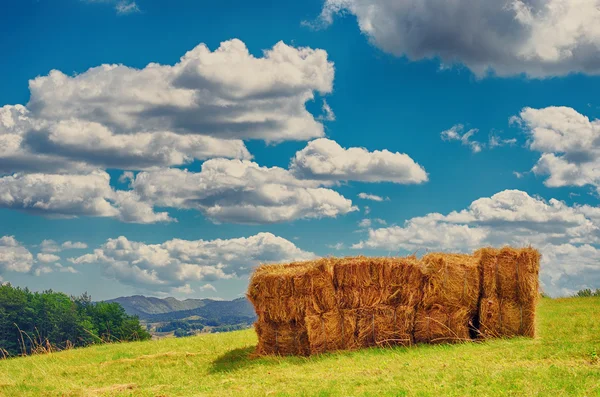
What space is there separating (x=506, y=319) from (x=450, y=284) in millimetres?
2076

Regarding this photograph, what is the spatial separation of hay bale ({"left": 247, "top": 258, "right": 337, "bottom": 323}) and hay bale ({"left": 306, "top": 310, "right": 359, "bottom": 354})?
0.28 m

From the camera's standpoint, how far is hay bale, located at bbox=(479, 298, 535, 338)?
1933 cm

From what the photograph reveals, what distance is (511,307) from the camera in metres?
19.4

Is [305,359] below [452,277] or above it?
below

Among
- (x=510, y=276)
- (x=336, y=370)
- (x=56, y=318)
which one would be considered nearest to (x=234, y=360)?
(x=336, y=370)

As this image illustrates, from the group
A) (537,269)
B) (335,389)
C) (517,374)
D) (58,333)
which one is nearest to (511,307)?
(537,269)

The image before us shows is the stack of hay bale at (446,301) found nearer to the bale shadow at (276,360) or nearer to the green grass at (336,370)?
the green grass at (336,370)

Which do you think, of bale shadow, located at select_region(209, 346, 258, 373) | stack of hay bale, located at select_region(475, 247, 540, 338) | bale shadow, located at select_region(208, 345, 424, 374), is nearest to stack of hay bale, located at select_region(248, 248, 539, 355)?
stack of hay bale, located at select_region(475, 247, 540, 338)

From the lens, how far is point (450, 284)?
63.0 ft

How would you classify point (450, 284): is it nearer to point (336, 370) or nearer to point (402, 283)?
point (402, 283)

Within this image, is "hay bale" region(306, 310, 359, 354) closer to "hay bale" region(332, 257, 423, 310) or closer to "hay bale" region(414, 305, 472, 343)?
"hay bale" region(332, 257, 423, 310)

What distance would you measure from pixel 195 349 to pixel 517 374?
13.3 m

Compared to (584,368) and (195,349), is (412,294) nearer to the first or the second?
(584,368)

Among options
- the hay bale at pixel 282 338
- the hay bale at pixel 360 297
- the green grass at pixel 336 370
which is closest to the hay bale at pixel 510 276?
the green grass at pixel 336 370
